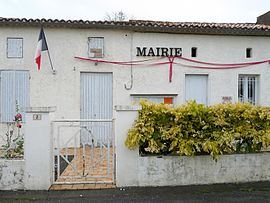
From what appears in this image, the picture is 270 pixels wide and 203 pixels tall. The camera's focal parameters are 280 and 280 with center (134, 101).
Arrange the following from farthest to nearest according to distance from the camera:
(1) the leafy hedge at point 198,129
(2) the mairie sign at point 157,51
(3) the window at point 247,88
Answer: (3) the window at point 247,88 < (2) the mairie sign at point 157,51 < (1) the leafy hedge at point 198,129

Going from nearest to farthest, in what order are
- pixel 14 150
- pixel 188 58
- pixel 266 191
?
pixel 266 191 < pixel 14 150 < pixel 188 58

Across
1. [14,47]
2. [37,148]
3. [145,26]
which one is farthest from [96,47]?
[37,148]

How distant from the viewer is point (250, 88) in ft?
37.0

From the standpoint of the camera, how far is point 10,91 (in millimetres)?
10156

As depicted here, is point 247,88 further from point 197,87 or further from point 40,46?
point 40,46

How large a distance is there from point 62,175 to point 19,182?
3.22ft

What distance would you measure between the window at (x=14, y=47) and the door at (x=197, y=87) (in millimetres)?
6306

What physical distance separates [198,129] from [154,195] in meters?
1.75

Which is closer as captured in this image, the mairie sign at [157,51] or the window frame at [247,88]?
the mairie sign at [157,51]

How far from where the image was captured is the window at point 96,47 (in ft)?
34.0

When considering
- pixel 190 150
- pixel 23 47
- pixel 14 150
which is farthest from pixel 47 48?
pixel 190 150

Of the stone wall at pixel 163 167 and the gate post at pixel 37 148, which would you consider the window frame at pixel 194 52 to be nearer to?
the stone wall at pixel 163 167

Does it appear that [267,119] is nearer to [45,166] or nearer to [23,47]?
[45,166]

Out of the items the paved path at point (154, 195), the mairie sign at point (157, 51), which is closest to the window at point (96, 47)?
the mairie sign at point (157, 51)
